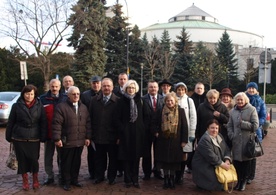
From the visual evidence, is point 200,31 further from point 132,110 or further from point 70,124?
point 70,124

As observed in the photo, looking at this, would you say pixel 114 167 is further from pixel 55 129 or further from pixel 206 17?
pixel 206 17

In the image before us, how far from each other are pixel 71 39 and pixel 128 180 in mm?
26390

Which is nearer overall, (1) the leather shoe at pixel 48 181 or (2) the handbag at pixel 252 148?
(2) the handbag at pixel 252 148

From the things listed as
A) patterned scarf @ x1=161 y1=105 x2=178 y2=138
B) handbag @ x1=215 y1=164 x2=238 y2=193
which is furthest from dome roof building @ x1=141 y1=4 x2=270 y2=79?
handbag @ x1=215 y1=164 x2=238 y2=193

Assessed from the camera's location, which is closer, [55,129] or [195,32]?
[55,129]

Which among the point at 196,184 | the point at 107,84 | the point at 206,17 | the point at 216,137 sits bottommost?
the point at 196,184

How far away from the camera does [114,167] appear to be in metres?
6.45

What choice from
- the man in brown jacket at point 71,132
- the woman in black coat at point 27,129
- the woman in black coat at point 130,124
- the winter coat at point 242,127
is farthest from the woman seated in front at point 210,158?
the woman in black coat at point 27,129

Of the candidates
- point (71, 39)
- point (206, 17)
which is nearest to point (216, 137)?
point (71, 39)

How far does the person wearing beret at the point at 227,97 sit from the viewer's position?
681 cm

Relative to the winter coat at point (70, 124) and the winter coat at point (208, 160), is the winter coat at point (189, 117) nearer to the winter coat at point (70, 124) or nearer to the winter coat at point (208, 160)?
the winter coat at point (208, 160)

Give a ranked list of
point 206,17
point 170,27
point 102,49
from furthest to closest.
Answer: point 206,17
point 170,27
point 102,49

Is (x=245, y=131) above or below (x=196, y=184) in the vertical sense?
above

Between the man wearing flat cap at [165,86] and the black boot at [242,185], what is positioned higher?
the man wearing flat cap at [165,86]
